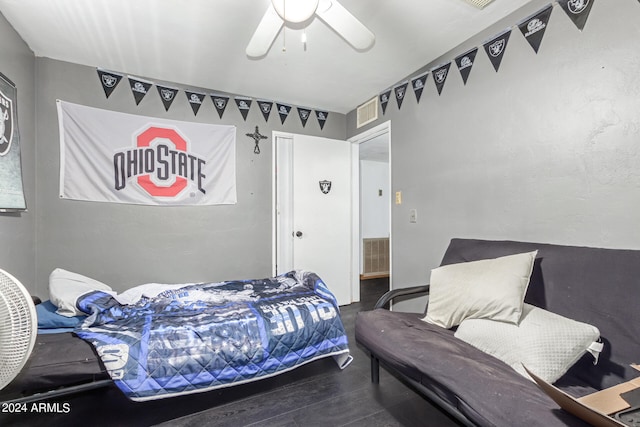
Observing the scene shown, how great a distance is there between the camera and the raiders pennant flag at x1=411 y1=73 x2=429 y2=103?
2.57 m

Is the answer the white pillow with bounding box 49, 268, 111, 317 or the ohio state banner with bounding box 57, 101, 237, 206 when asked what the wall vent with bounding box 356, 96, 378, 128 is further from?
the white pillow with bounding box 49, 268, 111, 317

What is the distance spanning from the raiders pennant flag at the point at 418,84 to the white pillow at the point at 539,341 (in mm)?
1978

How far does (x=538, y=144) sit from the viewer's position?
5.81 feet

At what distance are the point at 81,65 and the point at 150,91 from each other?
542mm

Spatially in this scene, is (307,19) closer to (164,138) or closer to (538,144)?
(538,144)

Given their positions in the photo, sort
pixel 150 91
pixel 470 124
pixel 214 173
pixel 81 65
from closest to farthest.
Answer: pixel 470 124 → pixel 81 65 → pixel 150 91 → pixel 214 173

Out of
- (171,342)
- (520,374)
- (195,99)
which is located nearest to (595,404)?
(520,374)

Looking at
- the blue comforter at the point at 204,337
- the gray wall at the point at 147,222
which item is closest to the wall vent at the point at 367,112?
the gray wall at the point at 147,222

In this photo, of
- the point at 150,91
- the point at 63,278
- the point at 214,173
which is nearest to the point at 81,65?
the point at 150,91

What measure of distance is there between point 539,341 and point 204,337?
166 cm

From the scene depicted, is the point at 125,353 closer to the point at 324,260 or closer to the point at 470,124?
the point at 324,260

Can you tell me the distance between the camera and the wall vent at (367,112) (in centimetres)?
321

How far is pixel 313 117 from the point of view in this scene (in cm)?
361

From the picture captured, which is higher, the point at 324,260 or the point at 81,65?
the point at 81,65
